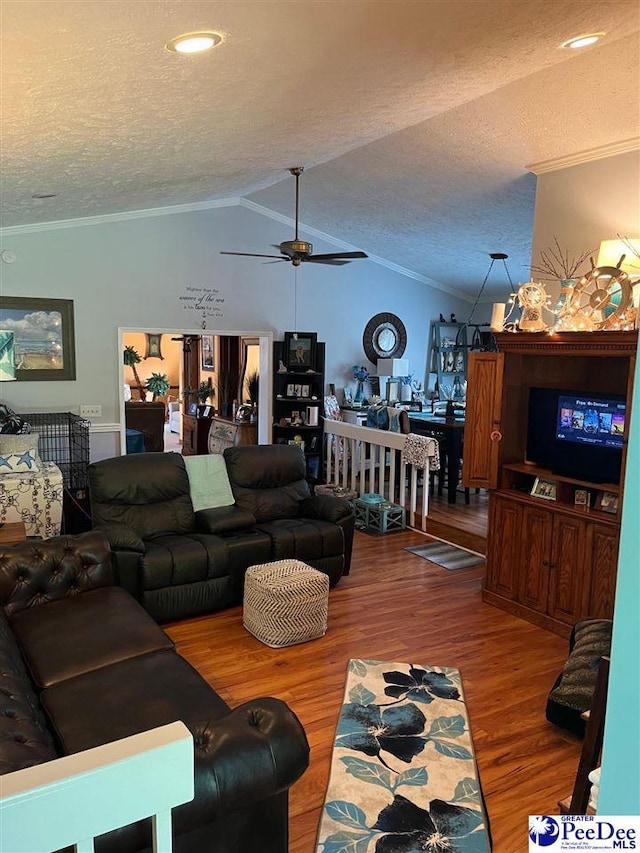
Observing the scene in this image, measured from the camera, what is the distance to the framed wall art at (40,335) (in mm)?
6770

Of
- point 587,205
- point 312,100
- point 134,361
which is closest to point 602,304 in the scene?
point 587,205

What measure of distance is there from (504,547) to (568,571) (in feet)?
1.77

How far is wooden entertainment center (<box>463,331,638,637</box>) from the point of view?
4055 millimetres

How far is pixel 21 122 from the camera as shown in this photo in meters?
2.90

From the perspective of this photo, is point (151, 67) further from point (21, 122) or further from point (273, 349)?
point (273, 349)

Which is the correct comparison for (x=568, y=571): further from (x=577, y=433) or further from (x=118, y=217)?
(x=118, y=217)

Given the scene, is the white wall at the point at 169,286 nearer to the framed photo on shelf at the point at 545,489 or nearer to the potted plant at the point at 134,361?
the potted plant at the point at 134,361

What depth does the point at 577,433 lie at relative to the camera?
432 cm

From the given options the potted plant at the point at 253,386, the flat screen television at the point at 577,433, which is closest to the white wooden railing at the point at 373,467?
the potted plant at the point at 253,386

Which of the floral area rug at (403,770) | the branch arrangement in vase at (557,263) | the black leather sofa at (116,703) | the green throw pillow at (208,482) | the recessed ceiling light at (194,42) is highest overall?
the recessed ceiling light at (194,42)

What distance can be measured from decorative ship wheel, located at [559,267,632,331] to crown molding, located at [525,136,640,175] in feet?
2.90

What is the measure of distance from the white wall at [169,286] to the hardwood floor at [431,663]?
389 centimetres

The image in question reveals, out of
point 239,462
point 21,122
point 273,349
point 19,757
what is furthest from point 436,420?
point 19,757

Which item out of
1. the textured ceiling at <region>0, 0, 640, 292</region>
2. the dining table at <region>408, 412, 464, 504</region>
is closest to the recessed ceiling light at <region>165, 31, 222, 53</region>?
the textured ceiling at <region>0, 0, 640, 292</region>
